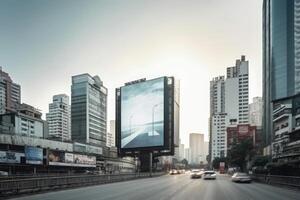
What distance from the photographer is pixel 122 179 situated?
205 ft

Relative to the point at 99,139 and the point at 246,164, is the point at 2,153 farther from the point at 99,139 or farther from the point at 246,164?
the point at 99,139

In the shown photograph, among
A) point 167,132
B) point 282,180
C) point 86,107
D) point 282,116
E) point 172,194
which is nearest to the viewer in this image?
point 172,194

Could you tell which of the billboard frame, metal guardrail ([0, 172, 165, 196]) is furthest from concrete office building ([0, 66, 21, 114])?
metal guardrail ([0, 172, 165, 196])

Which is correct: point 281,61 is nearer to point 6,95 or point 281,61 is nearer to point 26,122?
point 26,122

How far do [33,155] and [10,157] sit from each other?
6.37m

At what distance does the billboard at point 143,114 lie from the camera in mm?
96500

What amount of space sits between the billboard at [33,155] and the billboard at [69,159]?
377cm

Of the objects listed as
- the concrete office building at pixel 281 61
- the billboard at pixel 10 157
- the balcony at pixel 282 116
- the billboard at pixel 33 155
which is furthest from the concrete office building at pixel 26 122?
the concrete office building at pixel 281 61

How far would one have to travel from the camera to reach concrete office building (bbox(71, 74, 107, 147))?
516 ft

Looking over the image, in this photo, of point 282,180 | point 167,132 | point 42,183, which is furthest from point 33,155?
point 282,180

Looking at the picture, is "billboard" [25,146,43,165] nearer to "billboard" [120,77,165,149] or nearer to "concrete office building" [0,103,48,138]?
"billboard" [120,77,165,149]

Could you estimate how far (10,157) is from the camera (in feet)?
249

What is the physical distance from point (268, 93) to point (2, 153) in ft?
347

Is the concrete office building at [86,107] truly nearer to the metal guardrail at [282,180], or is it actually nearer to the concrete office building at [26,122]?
the concrete office building at [26,122]
